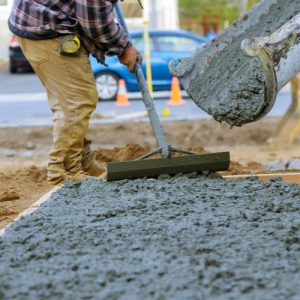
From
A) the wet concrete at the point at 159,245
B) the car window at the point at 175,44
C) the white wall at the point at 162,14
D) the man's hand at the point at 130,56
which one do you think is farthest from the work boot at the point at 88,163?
the white wall at the point at 162,14

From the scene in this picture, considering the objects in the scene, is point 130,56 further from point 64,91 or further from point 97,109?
point 97,109

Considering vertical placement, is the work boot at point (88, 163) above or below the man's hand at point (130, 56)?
below

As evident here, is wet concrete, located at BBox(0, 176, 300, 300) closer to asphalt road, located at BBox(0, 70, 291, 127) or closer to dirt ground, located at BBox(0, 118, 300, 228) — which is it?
dirt ground, located at BBox(0, 118, 300, 228)

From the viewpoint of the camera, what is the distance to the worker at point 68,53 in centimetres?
543

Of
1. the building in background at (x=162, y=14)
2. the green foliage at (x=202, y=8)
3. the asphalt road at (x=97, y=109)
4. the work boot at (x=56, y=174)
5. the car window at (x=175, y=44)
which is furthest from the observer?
the green foliage at (x=202, y=8)

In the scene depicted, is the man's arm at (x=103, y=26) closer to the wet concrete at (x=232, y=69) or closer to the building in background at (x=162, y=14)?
the wet concrete at (x=232, y=69)

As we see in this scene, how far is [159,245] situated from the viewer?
11.0ft

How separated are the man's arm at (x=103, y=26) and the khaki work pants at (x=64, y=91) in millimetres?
216

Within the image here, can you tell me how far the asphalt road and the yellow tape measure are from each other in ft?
17.2

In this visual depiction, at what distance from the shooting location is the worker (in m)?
5.43

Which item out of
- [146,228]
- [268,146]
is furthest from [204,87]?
[268,146]

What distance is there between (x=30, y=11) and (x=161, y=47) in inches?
443

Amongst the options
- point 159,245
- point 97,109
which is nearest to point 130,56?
point 159,245

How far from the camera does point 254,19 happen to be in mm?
6035
